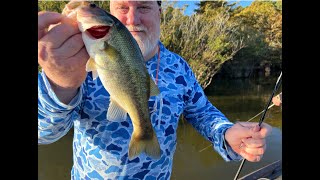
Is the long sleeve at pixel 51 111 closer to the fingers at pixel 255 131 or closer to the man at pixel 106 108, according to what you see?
the man at pixel 106 108

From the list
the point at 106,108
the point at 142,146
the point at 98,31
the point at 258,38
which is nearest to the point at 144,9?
the point at 106,108

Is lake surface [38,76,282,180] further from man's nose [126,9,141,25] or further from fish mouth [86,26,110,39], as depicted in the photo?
fish mouth [86,26,110,39]

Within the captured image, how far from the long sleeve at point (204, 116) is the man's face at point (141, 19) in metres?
0.37

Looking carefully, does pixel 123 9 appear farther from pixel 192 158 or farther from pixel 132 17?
pixel 192 158

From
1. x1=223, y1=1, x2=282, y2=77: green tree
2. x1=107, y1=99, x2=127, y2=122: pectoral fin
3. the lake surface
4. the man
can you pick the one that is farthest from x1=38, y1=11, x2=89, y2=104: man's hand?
x1=223, y1=1, x2=282, y2=77: green tree

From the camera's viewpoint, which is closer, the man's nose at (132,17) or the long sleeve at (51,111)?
the long sleeve at (51,111)

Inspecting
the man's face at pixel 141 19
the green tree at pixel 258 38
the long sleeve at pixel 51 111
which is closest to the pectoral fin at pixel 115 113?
the long sleeve at pixel 51 111

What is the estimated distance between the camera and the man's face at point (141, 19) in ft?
6.39

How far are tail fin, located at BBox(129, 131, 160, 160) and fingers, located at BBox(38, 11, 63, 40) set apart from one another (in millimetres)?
676

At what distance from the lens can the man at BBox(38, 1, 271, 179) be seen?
1.24 m
